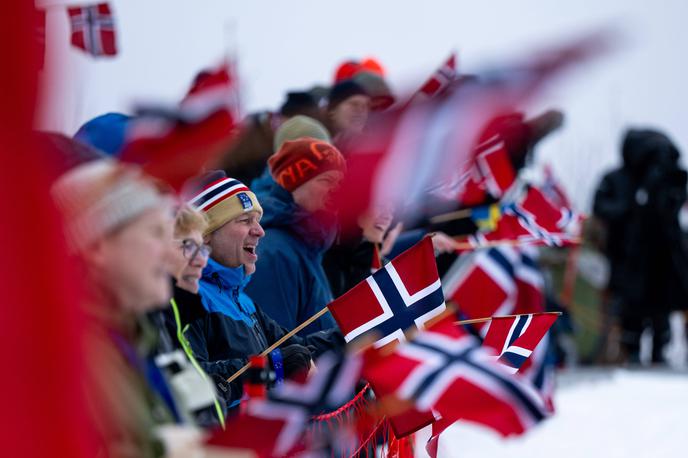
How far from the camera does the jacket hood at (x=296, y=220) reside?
4641mm

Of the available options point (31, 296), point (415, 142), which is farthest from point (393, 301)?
point (31, 296)

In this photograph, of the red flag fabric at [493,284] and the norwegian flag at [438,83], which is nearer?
the norwegian flag at [438,83]

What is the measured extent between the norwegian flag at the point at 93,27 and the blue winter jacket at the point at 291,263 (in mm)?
3345

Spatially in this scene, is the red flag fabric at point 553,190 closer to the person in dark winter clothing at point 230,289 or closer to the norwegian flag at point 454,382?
the person in dark winter clothing at point 230,289

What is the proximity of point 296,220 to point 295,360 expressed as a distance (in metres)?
1.32

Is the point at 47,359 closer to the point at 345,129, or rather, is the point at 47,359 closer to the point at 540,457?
the point at 345,129

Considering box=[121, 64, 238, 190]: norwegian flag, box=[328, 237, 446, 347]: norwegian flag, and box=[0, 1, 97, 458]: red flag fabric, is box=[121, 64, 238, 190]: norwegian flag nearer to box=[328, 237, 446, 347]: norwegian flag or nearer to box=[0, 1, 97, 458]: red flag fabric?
box=[0, 1, 97, 458]: red flag fabric

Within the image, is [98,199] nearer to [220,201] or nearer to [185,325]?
[185,325]

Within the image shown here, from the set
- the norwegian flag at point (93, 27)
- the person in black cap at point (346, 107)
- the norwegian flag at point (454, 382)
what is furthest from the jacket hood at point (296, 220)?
the norwegian flag at point (93, 27)

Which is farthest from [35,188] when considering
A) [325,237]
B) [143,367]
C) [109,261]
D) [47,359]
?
[325,237]

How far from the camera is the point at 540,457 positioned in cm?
693

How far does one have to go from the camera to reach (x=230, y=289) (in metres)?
3.83

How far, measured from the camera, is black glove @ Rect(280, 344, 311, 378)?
3404 mm

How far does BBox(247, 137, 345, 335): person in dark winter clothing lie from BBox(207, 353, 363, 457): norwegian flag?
7.01 ft
